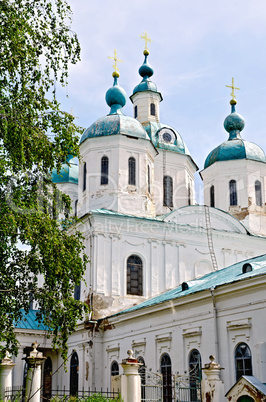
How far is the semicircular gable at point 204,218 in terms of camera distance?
23566 millimetres

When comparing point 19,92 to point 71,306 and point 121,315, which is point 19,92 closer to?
point 71,306

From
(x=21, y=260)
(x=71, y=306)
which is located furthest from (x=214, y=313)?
(x=21, y=260)

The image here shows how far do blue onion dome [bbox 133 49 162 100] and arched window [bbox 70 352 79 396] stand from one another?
14385 millimetres

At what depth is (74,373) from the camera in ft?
69.9

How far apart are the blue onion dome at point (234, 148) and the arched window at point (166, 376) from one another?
12.3 metres

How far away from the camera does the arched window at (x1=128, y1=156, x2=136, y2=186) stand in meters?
23.6

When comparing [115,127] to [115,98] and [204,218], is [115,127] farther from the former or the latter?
[204,218]

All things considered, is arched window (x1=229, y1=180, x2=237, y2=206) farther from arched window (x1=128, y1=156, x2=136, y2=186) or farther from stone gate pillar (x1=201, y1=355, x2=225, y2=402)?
stone gate pillar (x1=201, y1=355, x2=225, y2=402)

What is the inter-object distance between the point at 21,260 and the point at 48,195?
155 cm

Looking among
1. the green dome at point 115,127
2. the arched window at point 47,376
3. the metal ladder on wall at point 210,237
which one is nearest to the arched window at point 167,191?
the metal ladder on wall at point 210,237

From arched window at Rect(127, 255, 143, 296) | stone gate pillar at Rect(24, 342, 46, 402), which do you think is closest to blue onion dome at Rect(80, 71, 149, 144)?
arched window at Rect(127, 255, 143, 296)

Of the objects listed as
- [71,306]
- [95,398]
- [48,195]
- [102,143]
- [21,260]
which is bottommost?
[95,398]

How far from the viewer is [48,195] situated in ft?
37.9

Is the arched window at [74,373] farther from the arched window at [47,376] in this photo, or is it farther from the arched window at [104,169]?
the arched window at [104,169]
